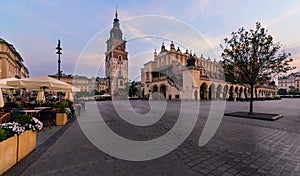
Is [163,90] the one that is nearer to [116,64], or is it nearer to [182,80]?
[182,80]

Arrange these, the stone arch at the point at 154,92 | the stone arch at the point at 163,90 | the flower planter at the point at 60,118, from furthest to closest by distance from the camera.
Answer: the stone arch at the point at 154,92 < the stone arch at the point at 163,90 < the flower planter at the point at 60,118

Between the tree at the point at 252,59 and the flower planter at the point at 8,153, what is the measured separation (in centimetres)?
1330

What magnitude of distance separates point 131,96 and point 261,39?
5546cm

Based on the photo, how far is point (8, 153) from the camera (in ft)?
11.1

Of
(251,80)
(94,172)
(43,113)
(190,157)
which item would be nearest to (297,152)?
(190,157)

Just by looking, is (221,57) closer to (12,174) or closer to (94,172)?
(94,172)

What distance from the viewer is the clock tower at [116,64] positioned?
2835 inches

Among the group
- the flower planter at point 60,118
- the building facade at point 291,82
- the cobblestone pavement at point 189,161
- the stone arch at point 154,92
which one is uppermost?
the building facade at point 291,82

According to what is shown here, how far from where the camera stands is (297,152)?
443 centimetres

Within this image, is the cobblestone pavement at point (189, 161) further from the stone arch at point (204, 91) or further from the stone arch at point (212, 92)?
the stone arch at point (212, 92)

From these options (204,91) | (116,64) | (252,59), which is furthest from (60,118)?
(116,64)

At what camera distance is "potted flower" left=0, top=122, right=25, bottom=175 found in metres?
3.19

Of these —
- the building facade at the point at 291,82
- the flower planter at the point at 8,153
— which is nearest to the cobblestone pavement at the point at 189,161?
the flower planter at the point at 8,153

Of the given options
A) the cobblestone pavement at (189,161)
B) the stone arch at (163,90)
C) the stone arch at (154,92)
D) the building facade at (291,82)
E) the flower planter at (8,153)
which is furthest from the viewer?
the building facade at (291,82)
